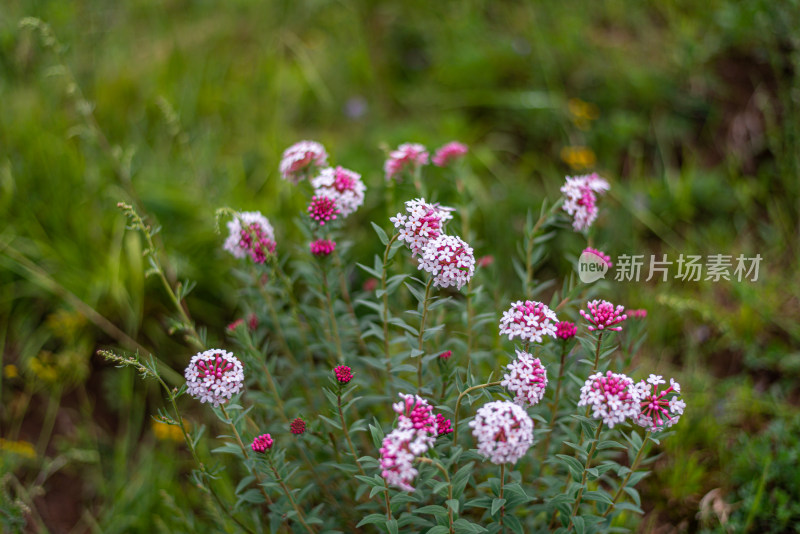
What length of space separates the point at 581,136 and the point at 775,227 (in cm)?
139

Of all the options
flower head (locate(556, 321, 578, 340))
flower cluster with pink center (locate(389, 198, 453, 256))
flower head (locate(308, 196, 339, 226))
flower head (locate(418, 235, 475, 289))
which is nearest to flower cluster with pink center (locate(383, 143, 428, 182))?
flower head (locate(308, 196, 339, 226))

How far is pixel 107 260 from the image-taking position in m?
3.73

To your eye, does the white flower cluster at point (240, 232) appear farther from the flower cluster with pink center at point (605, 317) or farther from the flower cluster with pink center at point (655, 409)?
the flower cluster with pink center at point (655, 409)

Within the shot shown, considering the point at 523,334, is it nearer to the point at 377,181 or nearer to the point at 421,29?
the point at 377,181

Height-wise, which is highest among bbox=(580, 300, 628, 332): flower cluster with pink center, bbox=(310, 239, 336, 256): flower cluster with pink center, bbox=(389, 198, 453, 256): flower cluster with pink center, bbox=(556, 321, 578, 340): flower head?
bbox=(389, 198, 453, 256): flower cluster with pink center

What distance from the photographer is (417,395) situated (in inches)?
74.9

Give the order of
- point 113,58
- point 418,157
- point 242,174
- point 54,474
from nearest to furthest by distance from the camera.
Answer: point 418,157
point 54,474
point 242,174
point 113,58

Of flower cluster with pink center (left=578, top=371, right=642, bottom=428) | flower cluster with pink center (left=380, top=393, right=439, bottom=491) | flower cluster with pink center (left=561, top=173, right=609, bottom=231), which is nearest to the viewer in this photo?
flower cluster with pink center (left=380, top=393, right=439, bottom=491)

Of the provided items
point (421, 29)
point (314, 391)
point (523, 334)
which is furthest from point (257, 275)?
point (421, 29)

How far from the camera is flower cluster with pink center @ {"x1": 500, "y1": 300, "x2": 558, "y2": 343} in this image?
1.70 metres

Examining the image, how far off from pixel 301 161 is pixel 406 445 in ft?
4.09

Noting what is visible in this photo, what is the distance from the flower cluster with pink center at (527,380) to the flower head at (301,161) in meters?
1.17

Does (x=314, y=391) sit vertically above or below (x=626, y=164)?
below

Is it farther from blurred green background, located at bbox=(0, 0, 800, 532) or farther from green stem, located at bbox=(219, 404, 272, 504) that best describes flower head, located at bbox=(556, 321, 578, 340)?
green stem, located at bbox=(219, 404, 272, 504)
